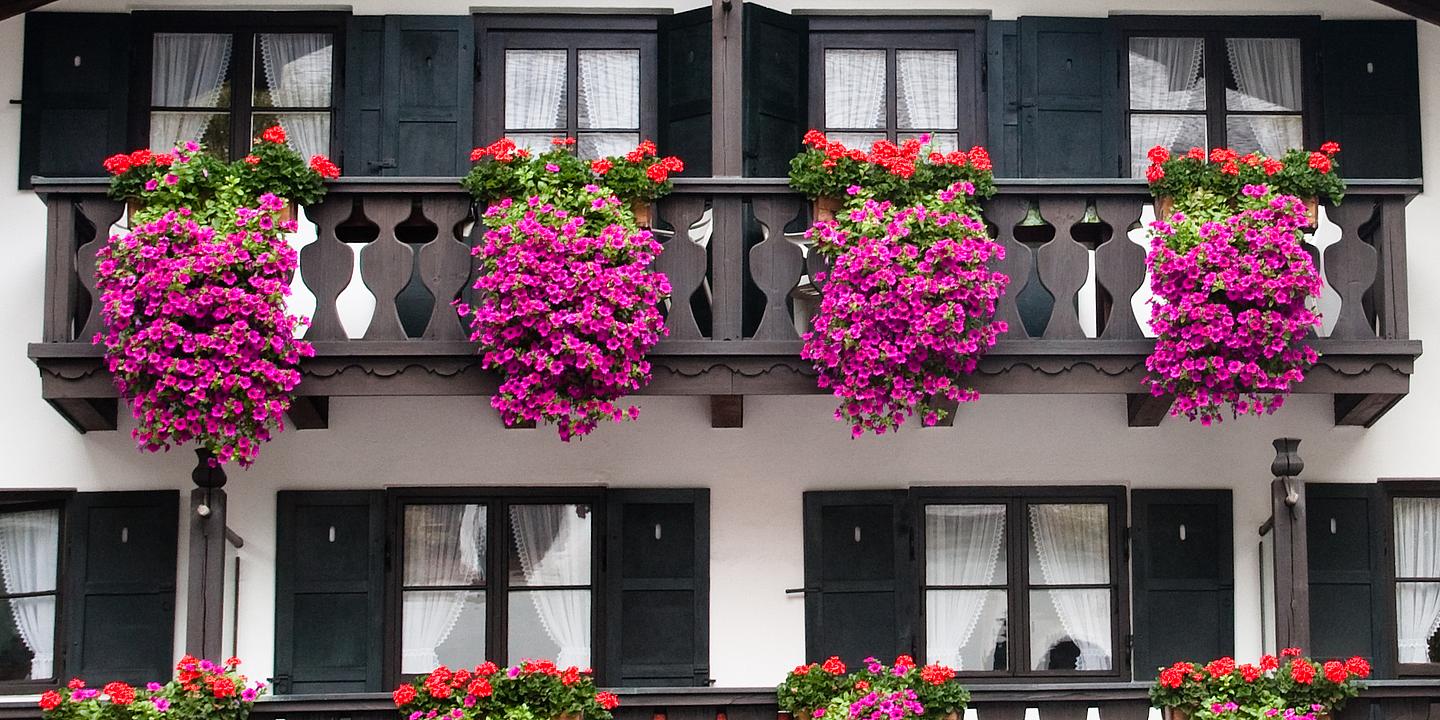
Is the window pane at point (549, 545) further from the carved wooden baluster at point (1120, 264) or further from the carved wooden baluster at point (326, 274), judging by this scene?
the carved wooden baluster at point (1120, 264)

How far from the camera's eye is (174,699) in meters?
9.65

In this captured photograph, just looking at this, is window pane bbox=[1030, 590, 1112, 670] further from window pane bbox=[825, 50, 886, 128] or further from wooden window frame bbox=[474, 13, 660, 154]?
wooden window frame bbox=[474, 13, 660, 154]

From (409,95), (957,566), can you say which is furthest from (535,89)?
(957,566)

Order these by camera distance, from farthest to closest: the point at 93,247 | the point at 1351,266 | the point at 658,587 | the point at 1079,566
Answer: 1. the point at 1079,566
2. the point at 658,587
3. the point at 1351,266
4. the point at 93,247

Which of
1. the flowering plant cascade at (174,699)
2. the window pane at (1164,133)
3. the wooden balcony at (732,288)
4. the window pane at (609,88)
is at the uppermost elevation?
the window pane at (609,88)

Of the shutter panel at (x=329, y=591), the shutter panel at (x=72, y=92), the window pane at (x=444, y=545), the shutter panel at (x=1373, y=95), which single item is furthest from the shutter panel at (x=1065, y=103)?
the shutter panel at (x=72, y=92)

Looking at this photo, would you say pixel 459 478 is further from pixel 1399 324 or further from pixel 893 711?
pixel 1399 324

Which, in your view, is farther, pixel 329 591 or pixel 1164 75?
pixel 1164 75

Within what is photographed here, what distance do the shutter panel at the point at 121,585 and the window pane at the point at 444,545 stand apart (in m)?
1.38

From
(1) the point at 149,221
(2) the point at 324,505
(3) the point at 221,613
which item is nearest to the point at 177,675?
(3) the point at 221,613

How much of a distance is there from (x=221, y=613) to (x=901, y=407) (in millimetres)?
3887

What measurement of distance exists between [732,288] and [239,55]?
3.75 metres

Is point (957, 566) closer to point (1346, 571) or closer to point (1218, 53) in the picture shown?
point (1346, 571)

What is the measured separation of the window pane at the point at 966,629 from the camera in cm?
1106
